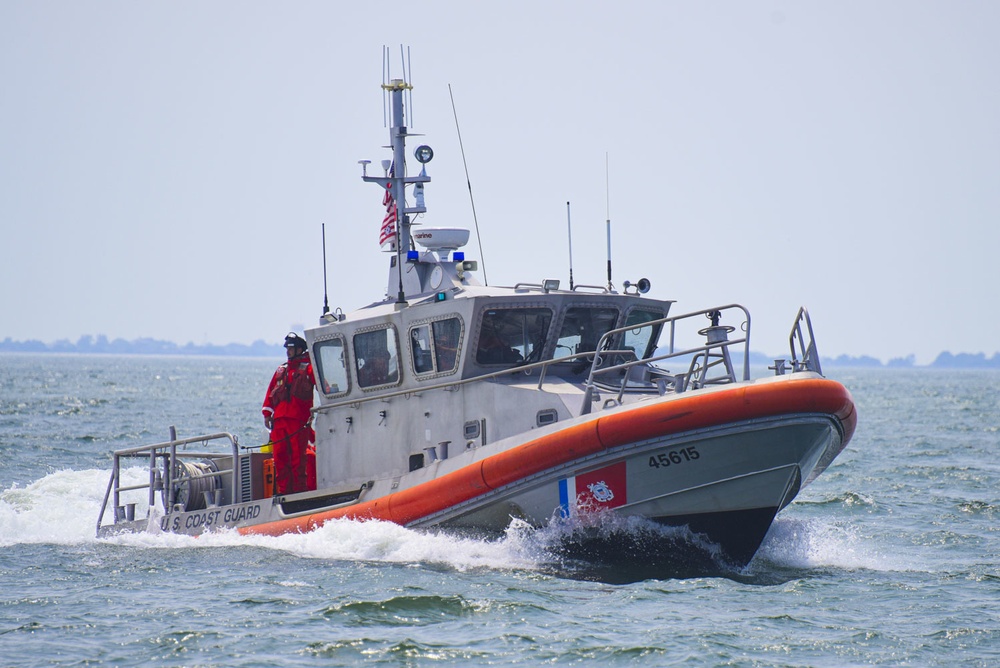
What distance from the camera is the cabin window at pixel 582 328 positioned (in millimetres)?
11531

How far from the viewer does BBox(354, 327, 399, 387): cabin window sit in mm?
11805

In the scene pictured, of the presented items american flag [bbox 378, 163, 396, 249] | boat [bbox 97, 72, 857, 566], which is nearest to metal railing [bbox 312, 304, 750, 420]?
boat [bbox 97, 72, 857, 566]

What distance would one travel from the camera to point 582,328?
11.6m

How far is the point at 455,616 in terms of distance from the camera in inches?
360

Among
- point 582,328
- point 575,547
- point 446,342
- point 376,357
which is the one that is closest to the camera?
point 575,547

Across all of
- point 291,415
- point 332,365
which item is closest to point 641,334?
point 332,365

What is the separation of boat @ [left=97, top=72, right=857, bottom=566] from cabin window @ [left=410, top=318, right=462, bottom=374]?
0.05 ft

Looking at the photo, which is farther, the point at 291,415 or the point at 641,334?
the point at 291,415

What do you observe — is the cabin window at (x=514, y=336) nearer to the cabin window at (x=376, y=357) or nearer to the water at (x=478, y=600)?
the cabin window at (x=376, y=357)

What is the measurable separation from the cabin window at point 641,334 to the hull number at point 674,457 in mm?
2142

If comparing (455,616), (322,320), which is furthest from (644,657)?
(322,320)

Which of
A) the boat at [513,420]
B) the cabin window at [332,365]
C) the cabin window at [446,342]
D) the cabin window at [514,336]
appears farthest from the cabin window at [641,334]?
the cabin window at [332,365]

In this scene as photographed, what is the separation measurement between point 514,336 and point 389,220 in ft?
7.43

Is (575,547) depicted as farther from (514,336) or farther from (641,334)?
(641,334)
